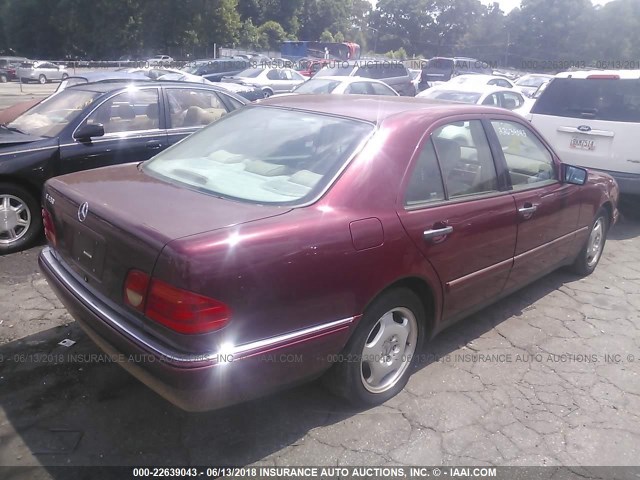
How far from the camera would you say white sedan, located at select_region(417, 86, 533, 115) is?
1030 cm

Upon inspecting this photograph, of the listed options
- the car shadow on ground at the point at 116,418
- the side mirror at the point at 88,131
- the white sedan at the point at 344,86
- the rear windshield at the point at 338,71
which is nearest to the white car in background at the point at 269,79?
the rear windshield at the point at 338,71

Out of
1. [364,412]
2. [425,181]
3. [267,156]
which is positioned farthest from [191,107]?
[364,412]

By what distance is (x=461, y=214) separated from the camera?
316cm

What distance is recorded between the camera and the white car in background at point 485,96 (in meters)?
10.3

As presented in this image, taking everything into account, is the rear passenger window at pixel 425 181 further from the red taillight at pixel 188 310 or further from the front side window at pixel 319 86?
the front side window at pixel 319 86

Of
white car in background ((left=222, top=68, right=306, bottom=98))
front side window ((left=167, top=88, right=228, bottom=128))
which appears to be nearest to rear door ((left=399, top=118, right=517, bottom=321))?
front side window ((left=167, top=88, right=228, bottom=128))

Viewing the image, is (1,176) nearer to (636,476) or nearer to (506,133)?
(506,133)

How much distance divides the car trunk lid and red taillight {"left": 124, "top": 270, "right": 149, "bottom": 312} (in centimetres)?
3

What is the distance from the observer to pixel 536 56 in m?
57.0

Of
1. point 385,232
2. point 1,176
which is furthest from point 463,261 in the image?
point 1,176

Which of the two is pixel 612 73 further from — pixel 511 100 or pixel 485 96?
pixel 511 100

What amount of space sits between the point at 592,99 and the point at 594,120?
1.09 feet

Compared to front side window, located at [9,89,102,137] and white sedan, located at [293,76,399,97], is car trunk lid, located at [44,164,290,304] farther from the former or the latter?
white sedan, located at [293,76,399,97]

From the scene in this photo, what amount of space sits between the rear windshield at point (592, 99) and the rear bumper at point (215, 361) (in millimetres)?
5546
